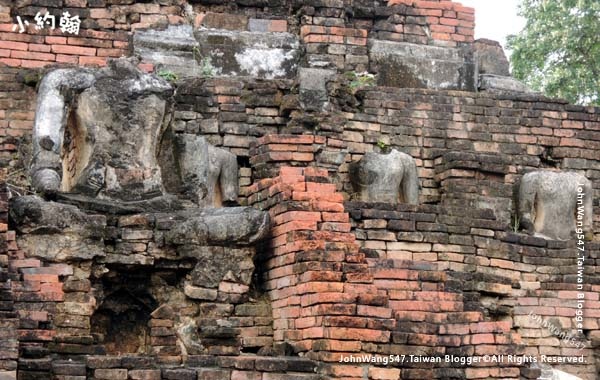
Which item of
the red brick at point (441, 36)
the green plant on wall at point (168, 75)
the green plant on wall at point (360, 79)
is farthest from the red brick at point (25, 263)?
the red brick at point (441, 36)

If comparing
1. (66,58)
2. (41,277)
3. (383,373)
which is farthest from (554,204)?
(41,277)

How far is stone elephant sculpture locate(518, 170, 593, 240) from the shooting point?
52.6ft

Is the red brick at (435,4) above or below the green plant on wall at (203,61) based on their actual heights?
above

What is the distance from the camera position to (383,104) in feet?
53.9

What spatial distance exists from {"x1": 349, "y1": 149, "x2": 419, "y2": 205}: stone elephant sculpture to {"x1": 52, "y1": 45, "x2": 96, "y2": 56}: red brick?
2.89 metres

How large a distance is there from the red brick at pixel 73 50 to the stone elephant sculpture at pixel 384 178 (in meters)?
2.89

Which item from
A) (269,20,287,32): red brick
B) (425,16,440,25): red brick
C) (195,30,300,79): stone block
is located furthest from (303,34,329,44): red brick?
(425,16,440,25): red brick

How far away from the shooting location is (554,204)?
52.9 feet

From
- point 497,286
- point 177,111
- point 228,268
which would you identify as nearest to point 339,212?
point 228,268

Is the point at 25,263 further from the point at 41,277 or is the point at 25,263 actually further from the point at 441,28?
the point at 441,28

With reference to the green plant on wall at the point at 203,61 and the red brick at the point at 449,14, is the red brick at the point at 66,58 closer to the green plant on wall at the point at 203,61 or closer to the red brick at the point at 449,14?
the green plant on wall at the point at 203,61

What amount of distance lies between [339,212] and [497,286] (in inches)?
79.3

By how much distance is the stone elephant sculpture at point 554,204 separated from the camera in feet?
52.6

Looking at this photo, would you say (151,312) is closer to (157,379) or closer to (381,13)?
(157,379)
